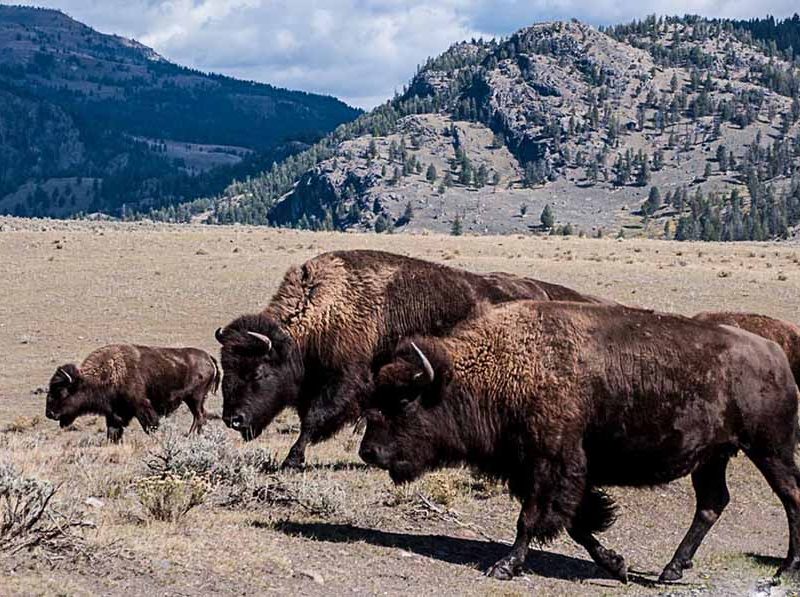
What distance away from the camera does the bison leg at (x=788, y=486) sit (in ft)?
26.8

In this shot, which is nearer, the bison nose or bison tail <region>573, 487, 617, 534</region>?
bison tail <region>573, 487, 617, 534</region>

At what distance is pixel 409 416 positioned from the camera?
27.5 feet

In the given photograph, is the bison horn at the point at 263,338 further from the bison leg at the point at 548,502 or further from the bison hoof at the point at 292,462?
the bison leg at the point at 548,502

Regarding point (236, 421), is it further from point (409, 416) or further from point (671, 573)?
point (671, 573)

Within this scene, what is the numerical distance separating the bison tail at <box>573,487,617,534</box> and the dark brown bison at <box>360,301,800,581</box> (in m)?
0.01

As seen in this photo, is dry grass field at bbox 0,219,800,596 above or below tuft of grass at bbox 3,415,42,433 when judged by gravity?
above

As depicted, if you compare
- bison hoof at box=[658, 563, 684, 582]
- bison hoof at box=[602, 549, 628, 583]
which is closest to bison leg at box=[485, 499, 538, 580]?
bison hoof at box=[602, 549, 628, 583]

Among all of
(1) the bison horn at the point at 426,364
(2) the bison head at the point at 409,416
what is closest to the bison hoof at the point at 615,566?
(2) the bison head at the point at 409,416

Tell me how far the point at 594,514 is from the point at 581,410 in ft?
3.01

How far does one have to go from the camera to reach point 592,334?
823cm

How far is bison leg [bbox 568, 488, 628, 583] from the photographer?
8219mm

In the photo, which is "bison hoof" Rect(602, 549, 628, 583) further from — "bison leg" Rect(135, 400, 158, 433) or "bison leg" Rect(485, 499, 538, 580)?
"bison leg" Rect(135, 400, 158, 433)

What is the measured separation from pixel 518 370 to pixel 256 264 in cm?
Result: 3204

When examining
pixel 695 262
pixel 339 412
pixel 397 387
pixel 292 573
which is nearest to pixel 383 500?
pixel 339 412
